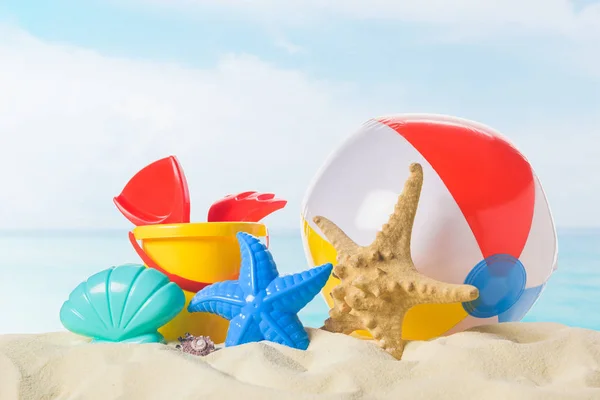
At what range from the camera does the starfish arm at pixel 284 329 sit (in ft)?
6.83

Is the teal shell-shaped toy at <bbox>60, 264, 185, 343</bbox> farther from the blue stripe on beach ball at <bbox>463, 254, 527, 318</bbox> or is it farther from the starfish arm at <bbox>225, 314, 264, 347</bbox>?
the blue stripe on beach ball at <bbox>463, 254, 527, 318</bbox>

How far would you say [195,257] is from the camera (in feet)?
8.84

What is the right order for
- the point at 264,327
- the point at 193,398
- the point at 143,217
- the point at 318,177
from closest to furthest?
the point at 193,398 < the point at 264,327 < the point at 318,177 < the point at 143,217

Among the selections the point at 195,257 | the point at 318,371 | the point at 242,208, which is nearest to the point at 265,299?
the point at 318,371

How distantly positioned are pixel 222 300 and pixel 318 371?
2.20 ft

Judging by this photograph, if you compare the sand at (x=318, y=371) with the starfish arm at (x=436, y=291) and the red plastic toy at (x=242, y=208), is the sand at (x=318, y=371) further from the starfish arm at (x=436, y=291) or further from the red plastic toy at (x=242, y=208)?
the red plastic toy at (x=242, y=208)

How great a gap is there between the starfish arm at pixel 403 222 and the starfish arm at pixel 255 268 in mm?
376

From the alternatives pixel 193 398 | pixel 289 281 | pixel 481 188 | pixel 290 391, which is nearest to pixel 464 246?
pixel 481 188

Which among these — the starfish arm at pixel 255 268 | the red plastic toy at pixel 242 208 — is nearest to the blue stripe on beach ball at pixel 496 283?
the starfish arm at pixel 255 268

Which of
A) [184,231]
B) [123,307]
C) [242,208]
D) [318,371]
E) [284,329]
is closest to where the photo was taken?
[318,371]

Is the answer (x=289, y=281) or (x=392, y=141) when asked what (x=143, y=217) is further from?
(x=392, y=141)

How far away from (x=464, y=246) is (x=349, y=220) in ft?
1.36

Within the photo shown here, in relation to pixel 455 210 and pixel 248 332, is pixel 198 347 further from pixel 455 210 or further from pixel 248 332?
pixel 455 210

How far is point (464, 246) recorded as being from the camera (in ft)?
7.35
